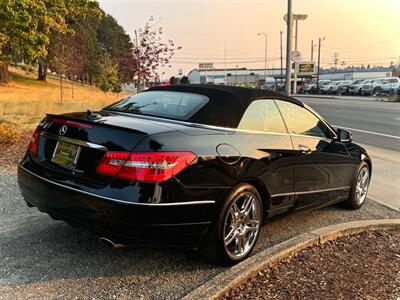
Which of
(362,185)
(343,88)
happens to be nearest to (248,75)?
(343,88)

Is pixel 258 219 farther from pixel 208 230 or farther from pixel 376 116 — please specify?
pixel 376 116

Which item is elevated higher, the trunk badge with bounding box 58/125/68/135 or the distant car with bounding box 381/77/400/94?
the trunk badge with bounding box 58/125/68/135

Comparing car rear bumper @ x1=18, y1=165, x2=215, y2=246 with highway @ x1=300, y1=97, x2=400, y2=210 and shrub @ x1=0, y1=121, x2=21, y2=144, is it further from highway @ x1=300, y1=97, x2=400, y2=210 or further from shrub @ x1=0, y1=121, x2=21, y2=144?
shrub @ x1=0, y1=121, x2=21, y2=144

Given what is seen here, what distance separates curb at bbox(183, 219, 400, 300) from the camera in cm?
325

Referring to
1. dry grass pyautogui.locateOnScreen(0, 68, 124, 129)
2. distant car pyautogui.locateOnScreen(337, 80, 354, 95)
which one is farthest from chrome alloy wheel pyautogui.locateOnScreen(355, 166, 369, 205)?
distant car pyautogui.locateOnScreen(337, 80, 354, 95)

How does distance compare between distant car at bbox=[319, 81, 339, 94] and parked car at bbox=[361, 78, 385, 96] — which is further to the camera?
distant car at bbox=[319, 81, 339, 94]

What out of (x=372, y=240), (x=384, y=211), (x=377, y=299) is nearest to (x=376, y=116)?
(x=384, y=211)

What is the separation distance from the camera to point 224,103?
163 inches

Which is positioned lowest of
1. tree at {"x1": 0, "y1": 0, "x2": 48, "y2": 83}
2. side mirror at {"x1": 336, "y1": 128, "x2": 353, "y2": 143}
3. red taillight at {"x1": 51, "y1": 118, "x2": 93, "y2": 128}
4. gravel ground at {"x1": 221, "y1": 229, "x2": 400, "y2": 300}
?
gravel ground at {"x1": 221, "y1": 229, "x2": 400, "y2": 300}

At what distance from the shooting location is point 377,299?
3.33 metres

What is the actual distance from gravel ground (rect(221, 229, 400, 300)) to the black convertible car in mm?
452

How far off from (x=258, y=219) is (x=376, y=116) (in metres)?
18.2

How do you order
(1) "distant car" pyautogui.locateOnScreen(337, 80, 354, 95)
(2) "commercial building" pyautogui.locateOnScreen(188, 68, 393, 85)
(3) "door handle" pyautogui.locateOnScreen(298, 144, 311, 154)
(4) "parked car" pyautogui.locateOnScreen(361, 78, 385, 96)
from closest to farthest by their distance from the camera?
(3) "door handle" pyautogui.locateOnScreen(298, 144, 311, 154) < (4) "parked car" pyautogui.locateOnScreen(361, 78, 385, 96) < (1) "distant car" pyautogui.locateOnScreen(337, 80, 354, 95) < (2) "commercial building" pyautogui.locateOnScreen(188, 68, 393, 85)

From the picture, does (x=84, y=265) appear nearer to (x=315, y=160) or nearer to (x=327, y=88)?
(x=315, y=160)
